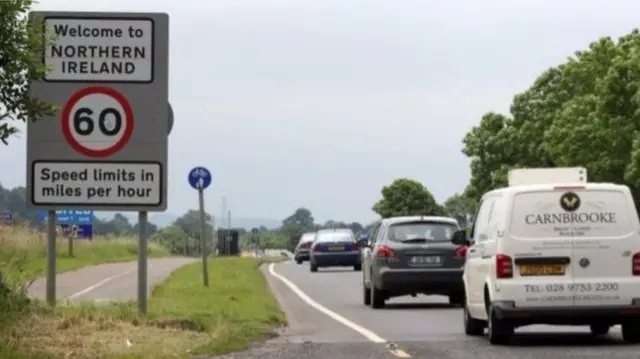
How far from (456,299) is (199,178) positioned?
7.34 metres

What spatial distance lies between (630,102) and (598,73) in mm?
11941

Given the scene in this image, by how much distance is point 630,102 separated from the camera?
62.7 m

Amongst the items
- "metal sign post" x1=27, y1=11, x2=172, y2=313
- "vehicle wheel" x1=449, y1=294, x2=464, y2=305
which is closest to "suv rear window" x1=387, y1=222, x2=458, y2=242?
"vehicle wheel" x1=449, y1=294, x2=464, y2=305

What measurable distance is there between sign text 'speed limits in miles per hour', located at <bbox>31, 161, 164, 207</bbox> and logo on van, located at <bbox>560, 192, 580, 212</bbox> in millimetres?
5081

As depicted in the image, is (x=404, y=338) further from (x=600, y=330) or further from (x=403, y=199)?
(x=403, y=199)

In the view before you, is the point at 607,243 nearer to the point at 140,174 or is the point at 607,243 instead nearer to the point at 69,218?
the point at 140,174

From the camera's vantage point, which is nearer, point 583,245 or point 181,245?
point 583,245

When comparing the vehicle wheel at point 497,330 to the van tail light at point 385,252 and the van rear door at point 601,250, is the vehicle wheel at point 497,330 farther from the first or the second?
the van tail light at point 385,252

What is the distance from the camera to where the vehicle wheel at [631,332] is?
16.9m

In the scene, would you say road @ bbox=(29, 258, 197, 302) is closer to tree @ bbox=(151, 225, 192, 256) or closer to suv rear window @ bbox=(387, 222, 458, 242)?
suv rear window @ bbox=(387, 222, 458, 242)

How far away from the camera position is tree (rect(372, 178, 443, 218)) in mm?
133750

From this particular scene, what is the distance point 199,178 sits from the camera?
1259 inches

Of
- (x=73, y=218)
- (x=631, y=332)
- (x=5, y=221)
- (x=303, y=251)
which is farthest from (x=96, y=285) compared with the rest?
(x=303, y=251)

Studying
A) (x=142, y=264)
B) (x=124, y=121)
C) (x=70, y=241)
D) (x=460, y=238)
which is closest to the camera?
(x=124, y=121)
